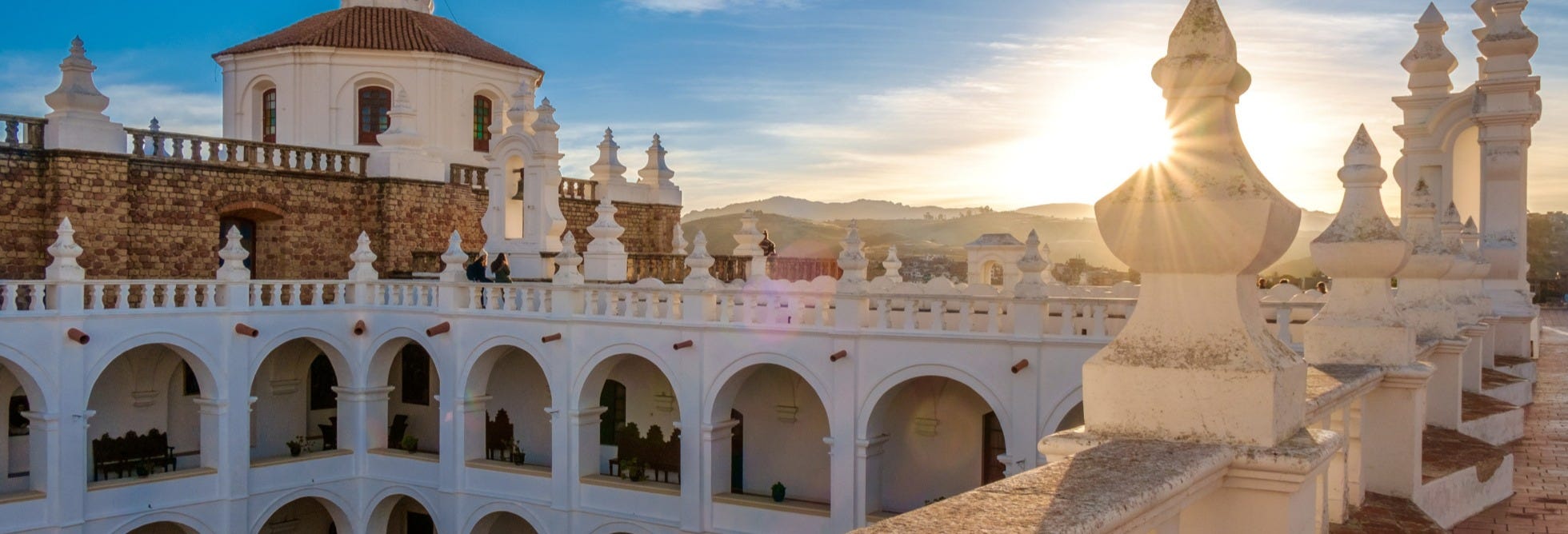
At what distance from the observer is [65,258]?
19.6 m

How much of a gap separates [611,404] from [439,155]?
8.89m

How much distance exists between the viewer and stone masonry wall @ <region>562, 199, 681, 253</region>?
29.5m

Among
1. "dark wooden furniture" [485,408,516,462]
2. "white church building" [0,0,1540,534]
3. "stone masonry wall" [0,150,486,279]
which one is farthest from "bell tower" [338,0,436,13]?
"dark wooden furniture" [485,408,516,462]

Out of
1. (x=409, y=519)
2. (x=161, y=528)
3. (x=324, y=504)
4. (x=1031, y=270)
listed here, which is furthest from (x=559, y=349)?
(x=161, y=528)

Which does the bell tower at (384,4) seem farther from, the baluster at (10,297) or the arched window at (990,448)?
the arched window at (990,448)

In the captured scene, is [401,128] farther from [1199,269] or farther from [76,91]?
[1199,269]

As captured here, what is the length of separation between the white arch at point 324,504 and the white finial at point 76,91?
8087 mm

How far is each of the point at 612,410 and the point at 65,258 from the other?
10.1m

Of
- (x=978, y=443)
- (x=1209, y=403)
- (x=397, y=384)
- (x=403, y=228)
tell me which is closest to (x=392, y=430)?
(x=397, y=384)

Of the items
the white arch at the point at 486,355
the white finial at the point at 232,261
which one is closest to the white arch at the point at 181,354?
the white finial at the point at 232,261

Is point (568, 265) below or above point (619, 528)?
above

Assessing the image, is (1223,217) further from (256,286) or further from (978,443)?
(256,286)

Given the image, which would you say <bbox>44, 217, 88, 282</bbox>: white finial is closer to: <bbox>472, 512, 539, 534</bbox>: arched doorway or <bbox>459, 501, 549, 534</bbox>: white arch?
<bbox>459, 501, 549, 534</bbox>: white arch

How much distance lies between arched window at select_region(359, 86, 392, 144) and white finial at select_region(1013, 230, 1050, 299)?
61.3ft
